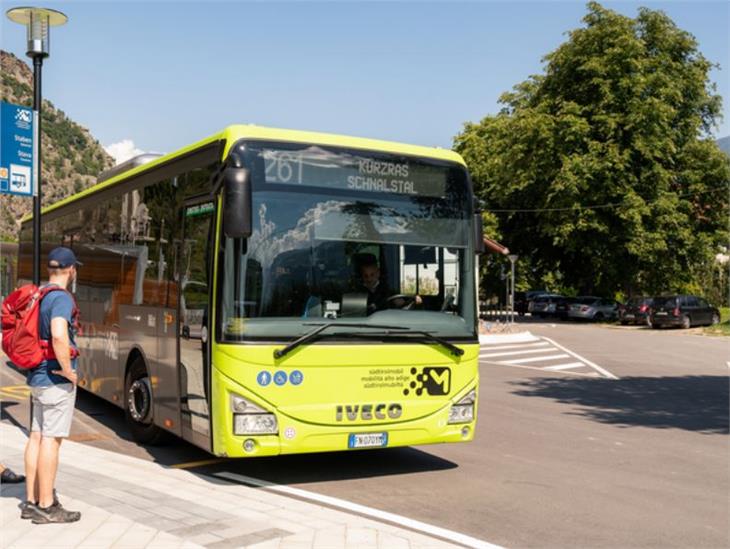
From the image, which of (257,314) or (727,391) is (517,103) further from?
(257,314)

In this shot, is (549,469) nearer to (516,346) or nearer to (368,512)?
(368,512)

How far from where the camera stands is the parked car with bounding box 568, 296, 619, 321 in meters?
48.9

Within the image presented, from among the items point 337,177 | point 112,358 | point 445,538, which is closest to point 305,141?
point 337,177

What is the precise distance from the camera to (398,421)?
25.3 ft

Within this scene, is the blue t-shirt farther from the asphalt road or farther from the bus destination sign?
the asphalt road

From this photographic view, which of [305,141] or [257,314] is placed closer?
[257,314]

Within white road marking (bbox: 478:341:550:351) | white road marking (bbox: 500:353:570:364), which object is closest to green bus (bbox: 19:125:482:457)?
white road marking (bbox: 500:353:570:364)

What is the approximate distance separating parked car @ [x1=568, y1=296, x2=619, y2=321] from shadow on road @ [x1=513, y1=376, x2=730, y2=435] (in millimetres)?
30463

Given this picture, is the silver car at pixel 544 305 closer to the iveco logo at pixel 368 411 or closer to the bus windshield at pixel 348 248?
the bus windshield at pixel 348 248

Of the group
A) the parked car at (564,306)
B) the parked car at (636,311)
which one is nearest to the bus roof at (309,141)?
the parked car at (636,311)

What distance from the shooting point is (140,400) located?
9398mm

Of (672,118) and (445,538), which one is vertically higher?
(672,118)

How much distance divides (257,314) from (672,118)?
134 feet

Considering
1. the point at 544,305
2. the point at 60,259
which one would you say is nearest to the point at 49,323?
the point at 60,259
